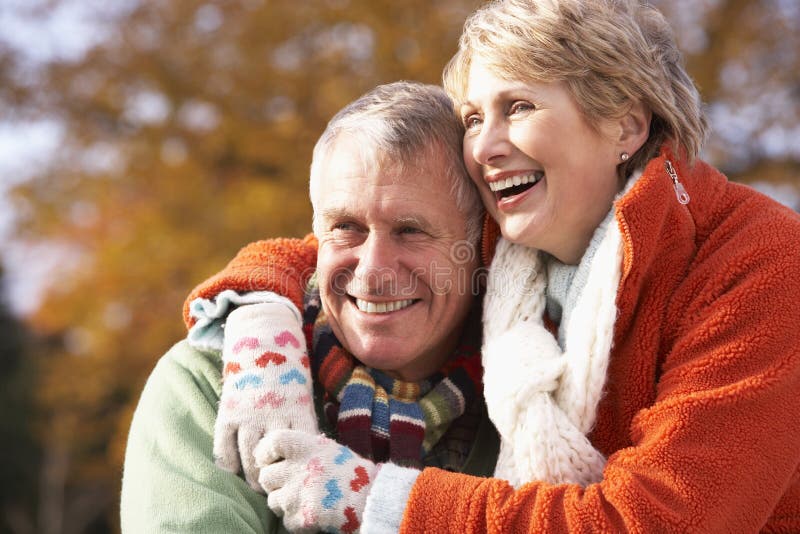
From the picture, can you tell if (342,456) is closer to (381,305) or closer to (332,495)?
(332,495)

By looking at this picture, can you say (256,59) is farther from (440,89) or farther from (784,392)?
(784,392)

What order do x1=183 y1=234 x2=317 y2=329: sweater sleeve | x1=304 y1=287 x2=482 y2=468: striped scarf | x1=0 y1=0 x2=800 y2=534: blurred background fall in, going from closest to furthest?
x1=304 y1=287 x2=482 y2=468: striped scarf, x1=183 y1=234 x2=317 y2=329: sweater sleeve, x1=0 y1=0 x2=800 y2=534: blurred background

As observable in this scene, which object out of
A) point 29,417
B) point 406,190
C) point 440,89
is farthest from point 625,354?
point 29,417

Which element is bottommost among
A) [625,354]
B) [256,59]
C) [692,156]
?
[256,59]

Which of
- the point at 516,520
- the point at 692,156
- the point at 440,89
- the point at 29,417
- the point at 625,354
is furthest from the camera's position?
the point at 29,417

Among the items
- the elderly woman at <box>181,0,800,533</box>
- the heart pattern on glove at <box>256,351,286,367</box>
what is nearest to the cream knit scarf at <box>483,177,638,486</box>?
the elderly woman at <box>181,0,800,533</box>

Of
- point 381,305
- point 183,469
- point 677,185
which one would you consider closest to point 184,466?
point 183,469

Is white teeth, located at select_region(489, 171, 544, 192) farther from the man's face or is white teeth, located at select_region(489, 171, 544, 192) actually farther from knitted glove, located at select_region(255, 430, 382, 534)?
knitted glove, located at select_region(255, 430, 382, 534)

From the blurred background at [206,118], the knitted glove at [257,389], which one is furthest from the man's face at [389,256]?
the blurred background at [206,118]

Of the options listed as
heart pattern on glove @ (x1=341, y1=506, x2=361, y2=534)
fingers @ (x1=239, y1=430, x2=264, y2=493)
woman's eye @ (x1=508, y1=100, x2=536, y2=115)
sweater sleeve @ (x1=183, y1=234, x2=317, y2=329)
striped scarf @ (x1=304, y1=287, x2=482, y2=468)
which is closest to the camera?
heart pattern on glove @ (x1=341, y1=506, x2=361, y2=534)

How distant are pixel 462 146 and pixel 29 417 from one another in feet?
45.9

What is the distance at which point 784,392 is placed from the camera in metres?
2.12

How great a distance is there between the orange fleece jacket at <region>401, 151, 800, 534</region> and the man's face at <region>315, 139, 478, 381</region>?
603mm

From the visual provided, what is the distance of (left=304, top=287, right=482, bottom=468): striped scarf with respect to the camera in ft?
8.46
